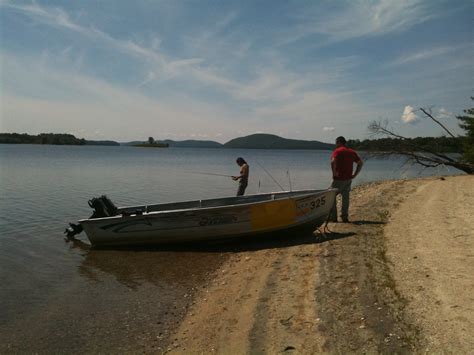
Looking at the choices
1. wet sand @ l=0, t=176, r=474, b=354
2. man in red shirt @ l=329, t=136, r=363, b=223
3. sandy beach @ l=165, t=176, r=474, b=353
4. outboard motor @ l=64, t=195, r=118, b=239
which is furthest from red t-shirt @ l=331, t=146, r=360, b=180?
outboard motor @ l=64, t=195, r=118, b=239

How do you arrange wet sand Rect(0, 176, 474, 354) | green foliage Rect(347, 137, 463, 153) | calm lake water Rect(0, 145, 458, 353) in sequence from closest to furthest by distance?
1. wet sand Rect(0, 176, 474, 354)
2. calm lake water Rect(0, 145, 458, 353)
3. green foliage Rect(347, 137, 463, 153)

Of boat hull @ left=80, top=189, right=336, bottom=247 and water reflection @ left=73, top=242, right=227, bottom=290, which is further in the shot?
boat hull @ left=80, top=189, right=336, bottom=247

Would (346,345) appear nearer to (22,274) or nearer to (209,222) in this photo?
(209,222)

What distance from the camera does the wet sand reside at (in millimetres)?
4145

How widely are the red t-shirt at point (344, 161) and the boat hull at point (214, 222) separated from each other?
1.91 ft

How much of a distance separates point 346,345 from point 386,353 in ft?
1.29

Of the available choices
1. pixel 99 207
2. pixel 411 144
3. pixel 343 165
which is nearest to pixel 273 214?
pixel 343 165

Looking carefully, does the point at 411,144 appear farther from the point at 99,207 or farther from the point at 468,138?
the point at 99,207

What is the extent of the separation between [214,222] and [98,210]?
334cm

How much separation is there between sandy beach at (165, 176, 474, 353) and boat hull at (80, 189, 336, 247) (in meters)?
0.53

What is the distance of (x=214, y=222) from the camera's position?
878 cm

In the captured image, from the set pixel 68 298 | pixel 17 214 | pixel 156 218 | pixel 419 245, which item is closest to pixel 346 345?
pixel 419 245

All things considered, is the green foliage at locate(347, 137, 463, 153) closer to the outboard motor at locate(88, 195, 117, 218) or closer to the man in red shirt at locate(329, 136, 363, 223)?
the man in red shirt at locate(329, 136, 363, 223)

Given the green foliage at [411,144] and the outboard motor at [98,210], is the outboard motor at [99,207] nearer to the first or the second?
the outboard motor at [98,210]
